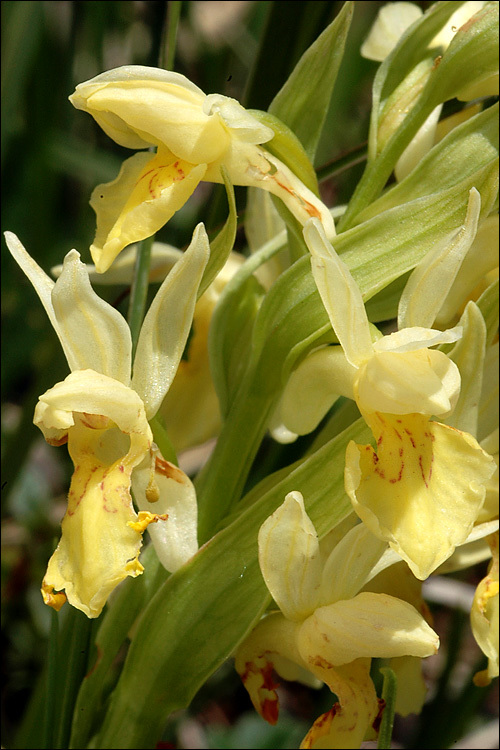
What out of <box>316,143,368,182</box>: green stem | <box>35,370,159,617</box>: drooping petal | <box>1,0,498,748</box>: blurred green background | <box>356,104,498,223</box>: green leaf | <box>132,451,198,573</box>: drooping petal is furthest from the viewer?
<box>1,0,498,748</box>: blurred green background

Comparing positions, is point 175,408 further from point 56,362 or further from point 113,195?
point 113,195

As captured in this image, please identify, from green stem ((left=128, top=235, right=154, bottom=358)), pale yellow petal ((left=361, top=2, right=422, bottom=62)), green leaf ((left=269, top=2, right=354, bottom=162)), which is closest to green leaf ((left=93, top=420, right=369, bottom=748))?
green stem ((left=128, top=235, right=154, bottom=358))

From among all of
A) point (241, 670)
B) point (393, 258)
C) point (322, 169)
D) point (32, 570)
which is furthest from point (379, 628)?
point (32, 570)

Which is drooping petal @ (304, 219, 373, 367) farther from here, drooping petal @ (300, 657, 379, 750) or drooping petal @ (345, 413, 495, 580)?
drooping petal @ (300, 657, 379, 750)

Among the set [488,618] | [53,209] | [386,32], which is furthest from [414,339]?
[53,209]

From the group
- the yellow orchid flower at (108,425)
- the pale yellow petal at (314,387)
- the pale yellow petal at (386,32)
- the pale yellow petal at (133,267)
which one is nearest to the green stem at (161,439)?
the yellow orchid flower at (108,425)

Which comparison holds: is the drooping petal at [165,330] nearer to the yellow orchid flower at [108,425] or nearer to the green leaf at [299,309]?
the yellow orchid flower at [108,425]
